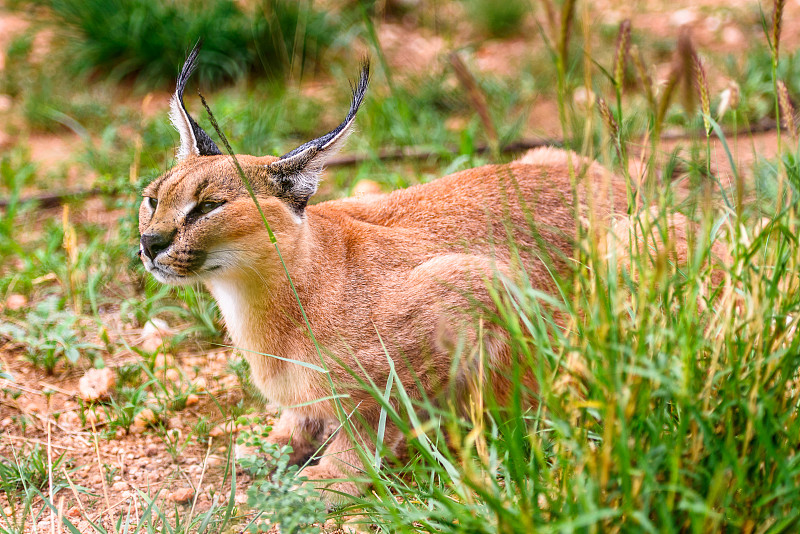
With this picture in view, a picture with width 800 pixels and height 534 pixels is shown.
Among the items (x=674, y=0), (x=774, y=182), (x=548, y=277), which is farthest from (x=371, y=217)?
(x=674, y=0)

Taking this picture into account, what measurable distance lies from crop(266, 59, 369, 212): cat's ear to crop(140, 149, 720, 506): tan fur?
7 centimetres

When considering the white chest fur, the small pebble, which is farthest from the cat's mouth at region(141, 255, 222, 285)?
the small pebble

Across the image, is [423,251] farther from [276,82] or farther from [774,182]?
[276,82]

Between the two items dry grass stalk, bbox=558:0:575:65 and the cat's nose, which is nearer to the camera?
dry grass stalk, bbox=558:0:575:65

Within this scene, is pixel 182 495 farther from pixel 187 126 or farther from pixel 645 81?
pixel 645 81

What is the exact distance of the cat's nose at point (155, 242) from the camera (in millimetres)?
2885

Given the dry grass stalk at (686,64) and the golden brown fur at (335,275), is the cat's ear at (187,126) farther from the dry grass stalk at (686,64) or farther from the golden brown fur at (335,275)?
the dry grass stalk at (686,64)

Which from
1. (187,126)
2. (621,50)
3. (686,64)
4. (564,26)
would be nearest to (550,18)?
(564,26)

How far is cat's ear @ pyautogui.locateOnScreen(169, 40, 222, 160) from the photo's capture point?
324 centimetres

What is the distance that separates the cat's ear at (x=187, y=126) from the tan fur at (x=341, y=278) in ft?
0.53

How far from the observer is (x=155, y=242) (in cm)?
289

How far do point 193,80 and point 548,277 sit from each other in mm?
4569

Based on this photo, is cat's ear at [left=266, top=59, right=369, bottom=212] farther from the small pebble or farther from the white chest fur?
the small pebble

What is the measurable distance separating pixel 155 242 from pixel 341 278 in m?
0.72
